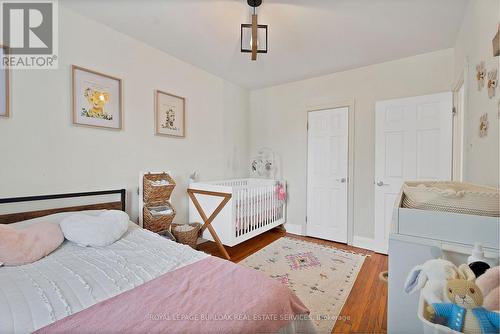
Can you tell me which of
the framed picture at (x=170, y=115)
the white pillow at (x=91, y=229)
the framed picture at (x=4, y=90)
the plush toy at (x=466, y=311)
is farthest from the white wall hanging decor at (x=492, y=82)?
the framed picture at (x=4, y=90)

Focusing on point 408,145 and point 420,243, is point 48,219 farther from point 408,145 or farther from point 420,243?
point 408,145

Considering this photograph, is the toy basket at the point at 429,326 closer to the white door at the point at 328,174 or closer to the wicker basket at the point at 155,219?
the wicker basket at the point at 155,219

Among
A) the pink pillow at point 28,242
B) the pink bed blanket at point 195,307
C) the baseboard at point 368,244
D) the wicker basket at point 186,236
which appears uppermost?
the pink pillow at point 28,242

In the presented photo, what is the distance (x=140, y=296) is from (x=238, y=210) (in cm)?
167

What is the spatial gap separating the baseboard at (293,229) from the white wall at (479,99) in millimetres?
2169

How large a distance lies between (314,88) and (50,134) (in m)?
3.19

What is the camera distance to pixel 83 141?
6.63ft

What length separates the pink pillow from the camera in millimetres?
1292

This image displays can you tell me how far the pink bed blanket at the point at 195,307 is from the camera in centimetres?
85

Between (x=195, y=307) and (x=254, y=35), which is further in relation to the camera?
(x=254, y=35)

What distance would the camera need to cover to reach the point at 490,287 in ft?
2.09

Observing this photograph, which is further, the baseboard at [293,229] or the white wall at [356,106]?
the baseboard at [293,229]

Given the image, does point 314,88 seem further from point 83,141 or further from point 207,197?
point 83,141

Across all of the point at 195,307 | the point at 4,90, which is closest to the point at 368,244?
the point at 195,307
